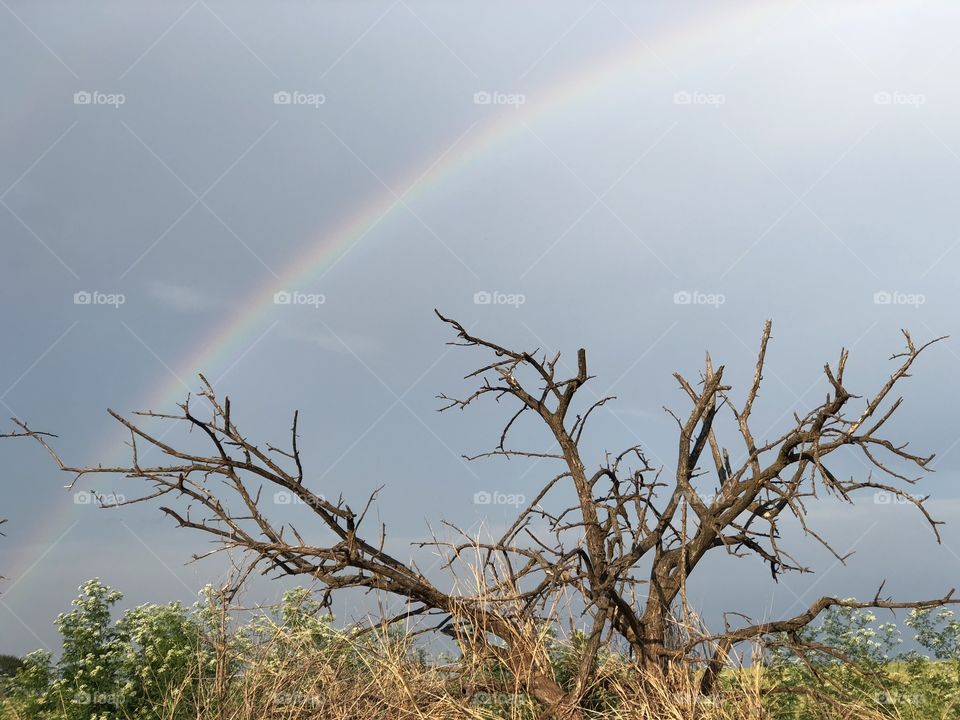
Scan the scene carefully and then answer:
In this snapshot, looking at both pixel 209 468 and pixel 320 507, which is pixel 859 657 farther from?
pixel 209 468

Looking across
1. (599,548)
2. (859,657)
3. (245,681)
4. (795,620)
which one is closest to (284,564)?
(245,681)

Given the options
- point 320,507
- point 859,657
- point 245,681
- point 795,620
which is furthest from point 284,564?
point 859,657

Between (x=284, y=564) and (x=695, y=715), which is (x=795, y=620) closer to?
(x=695, y=715)

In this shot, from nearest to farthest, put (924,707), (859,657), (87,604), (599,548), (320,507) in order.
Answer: (320,507), (599,548), (924,707), (859,657), (87,604)

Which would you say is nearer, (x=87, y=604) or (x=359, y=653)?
(x=359, y=653)

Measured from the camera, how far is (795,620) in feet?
21.1

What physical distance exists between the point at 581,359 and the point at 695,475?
1.37 meters

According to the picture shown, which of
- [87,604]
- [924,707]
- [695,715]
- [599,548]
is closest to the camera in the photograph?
[695,715]

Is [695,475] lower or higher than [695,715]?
higher

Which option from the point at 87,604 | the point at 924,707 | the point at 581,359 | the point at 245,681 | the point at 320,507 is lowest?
the point at 924,707

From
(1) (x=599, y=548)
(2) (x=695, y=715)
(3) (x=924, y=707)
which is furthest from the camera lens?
(3) (x=924, y=707)

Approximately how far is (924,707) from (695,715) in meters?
3.35

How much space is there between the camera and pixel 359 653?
6680 mm

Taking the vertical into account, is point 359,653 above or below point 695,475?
below
